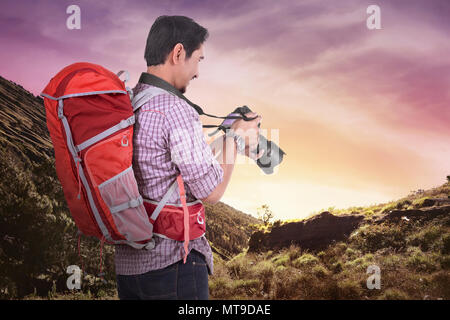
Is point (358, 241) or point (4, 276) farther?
point (358, 241)

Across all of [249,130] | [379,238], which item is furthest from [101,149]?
[379,238]

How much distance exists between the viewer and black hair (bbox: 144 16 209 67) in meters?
1.95

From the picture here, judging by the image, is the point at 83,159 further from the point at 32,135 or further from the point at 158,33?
the point at 32,135

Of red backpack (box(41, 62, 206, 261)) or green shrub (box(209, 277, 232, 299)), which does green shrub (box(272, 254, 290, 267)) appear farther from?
red backpack (box(41, 62, 206, 261))

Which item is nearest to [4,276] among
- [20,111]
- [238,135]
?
[238,135]

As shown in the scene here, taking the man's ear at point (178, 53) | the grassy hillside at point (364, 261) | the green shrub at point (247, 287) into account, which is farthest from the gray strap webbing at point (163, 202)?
the green shrub at point (247, 287)

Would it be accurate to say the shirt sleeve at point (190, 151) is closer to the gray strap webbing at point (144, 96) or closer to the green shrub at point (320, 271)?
the gray strap webbing at point (144, 96)

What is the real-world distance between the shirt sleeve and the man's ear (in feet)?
0.90

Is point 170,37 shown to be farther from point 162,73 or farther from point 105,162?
point 105,162

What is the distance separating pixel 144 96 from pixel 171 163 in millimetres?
383

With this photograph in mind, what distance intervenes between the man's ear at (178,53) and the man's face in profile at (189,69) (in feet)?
0.10

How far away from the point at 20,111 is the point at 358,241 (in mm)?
13390

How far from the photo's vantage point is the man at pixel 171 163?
5.88ft
